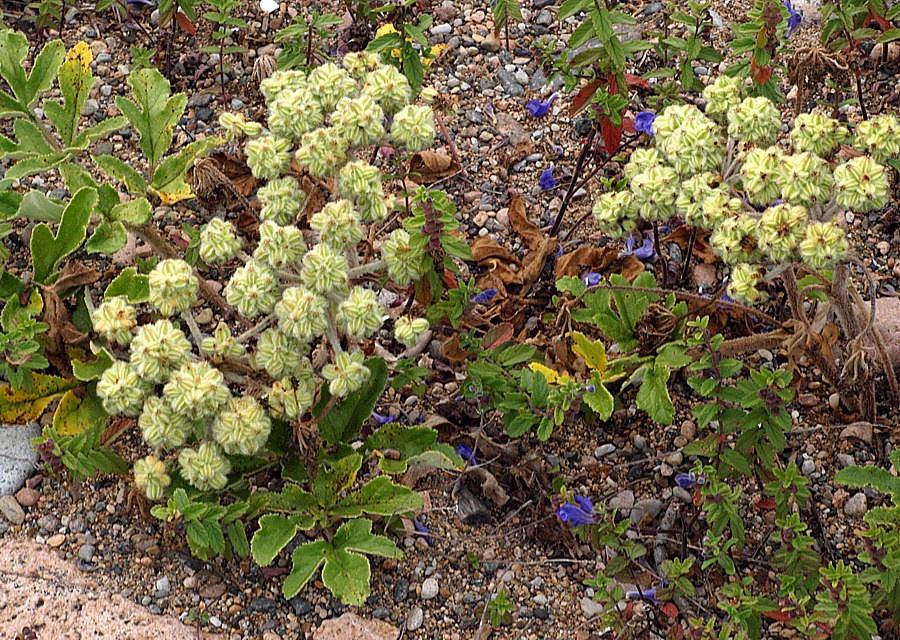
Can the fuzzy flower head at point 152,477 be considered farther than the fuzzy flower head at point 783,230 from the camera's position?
Yes

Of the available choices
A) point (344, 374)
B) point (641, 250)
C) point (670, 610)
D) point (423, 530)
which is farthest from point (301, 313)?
point (641, 250)

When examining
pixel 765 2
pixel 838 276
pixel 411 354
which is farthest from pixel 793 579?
pixel 765 2

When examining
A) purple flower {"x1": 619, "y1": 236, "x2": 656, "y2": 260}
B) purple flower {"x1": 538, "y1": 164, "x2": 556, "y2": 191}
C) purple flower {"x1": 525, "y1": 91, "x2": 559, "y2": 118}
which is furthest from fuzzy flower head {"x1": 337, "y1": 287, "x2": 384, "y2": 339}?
purple flower {"x1": 525, "y1": 91, "x2": 559, "y2": 118}

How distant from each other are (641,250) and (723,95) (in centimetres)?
94

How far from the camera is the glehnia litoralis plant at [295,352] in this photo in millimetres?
2963

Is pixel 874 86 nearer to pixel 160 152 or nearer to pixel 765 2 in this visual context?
pixel 765 2

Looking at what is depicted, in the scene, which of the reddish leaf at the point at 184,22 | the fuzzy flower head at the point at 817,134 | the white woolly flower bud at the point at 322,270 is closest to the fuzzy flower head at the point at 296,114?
the white woolly flower bud at the point at 322,270

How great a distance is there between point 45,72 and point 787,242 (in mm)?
2551

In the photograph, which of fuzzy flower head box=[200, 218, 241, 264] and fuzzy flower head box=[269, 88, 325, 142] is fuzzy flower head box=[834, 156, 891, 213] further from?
fuzzy flower head box=[200, 218, 241, 264]

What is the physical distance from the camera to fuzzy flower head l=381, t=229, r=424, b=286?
3.10m

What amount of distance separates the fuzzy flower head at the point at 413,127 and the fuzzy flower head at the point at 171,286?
2.27 ft

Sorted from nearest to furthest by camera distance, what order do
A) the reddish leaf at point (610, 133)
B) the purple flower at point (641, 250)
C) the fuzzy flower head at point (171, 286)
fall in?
the fuzzy flower head at point (171, 286)
the reddish leaf at point (610, 133)
the purple flower at point (641, 250)

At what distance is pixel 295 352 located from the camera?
3041mm

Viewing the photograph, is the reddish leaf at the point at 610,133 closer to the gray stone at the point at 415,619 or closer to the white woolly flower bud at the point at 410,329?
the white woolly flower bud at the point at 410,329
